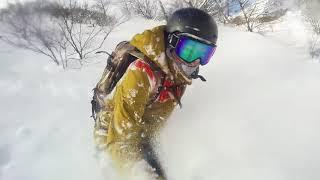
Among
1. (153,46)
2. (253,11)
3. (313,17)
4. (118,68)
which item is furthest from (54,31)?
(253,11)

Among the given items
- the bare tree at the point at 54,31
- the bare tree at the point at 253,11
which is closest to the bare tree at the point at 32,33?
the bare tree at the point at 54,31

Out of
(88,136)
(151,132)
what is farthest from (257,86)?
(151,132)

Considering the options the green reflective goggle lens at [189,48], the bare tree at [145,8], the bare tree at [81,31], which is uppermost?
the green reflective goggle lens at [189,48]

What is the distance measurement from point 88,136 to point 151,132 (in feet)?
5.36

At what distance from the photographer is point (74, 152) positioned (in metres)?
3.53

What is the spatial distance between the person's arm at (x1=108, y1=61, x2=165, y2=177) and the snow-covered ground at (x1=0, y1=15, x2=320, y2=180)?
31cm

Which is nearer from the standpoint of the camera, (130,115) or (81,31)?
(130,115)

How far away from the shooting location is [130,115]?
1952 millimetres

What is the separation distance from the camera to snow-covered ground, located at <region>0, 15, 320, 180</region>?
2877mm

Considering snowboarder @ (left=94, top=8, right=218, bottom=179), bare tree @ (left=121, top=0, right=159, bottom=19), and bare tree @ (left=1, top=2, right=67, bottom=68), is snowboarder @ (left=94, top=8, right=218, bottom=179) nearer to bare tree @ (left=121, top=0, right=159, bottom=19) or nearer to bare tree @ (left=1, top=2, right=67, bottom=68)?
bare tree @ (left=1, top=2, right=67, bottom=68)

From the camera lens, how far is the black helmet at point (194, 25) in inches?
80.8

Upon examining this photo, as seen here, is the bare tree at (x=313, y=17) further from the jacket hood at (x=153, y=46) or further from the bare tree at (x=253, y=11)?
the jacket hood at (x=153, y=46)

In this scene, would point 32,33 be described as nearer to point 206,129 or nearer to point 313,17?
point 206,129

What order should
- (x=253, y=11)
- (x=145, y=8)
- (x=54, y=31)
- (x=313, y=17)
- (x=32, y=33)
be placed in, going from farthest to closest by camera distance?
(x=145, y=8) < (x=253, y=11) < (x=313, y=17) < (x=32, y=33) < (x=54, y=31)
